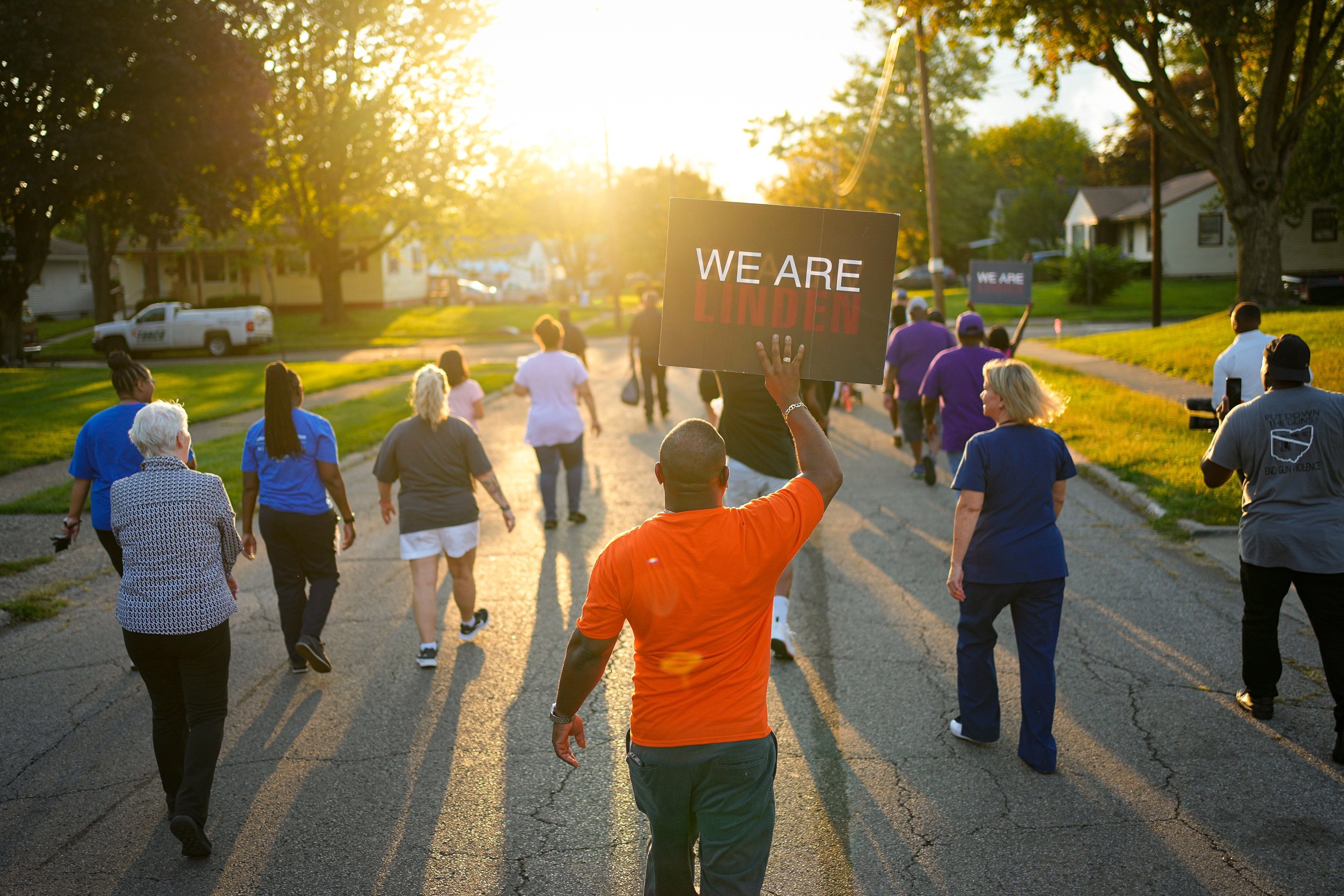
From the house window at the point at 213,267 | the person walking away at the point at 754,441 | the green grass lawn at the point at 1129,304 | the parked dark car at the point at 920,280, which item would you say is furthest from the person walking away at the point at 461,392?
the house window at the point at 213,267

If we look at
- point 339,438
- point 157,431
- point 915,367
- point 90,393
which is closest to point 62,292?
point 90,393

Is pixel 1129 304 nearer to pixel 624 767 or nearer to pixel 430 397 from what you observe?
pixel 430 397

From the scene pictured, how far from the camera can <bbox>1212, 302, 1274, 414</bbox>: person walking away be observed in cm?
730

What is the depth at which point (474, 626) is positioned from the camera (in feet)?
22.4

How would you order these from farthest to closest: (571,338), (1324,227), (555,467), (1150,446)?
(1324,227) → (571,338) → (1150,446) → (555,467)

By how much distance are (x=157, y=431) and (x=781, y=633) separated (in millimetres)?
3679

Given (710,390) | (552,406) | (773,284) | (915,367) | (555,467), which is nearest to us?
(773,284)

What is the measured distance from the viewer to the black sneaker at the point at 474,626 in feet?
22.2

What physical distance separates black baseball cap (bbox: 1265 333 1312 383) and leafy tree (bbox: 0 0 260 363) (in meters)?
26.0

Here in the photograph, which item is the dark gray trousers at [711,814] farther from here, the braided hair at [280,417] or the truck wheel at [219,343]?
the truck wheel at [219,343]

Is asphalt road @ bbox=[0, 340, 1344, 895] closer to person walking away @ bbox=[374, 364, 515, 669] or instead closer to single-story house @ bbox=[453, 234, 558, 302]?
person walking away @ bbox=[374, 364, 515, 669]

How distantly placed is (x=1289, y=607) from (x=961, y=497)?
391 cm

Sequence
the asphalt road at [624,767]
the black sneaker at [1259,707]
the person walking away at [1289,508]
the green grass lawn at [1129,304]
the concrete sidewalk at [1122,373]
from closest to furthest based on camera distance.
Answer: the asphalt road at [624,767], the person walking away at [1289,508], the black sneaker at [1259,707], the concrete sidewalk at [1122,373], the green grass lawn at [1129,304]

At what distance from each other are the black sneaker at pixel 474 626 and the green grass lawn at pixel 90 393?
964cm
